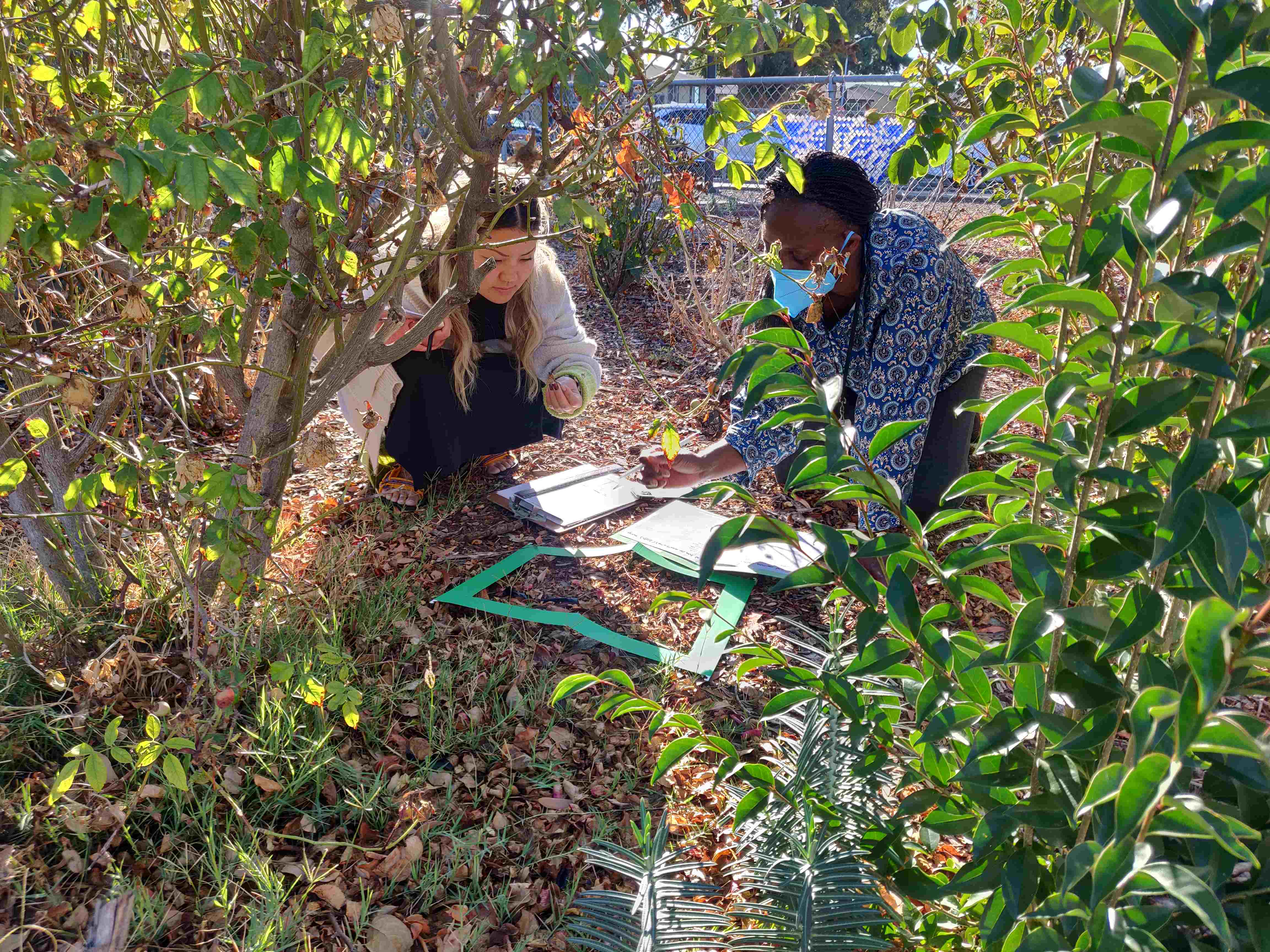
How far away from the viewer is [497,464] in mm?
3229

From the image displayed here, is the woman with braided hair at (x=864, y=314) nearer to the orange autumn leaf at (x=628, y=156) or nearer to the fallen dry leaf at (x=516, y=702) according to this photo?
the orange autumn leaf at (x=628, y=156)

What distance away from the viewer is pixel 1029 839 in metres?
0.87

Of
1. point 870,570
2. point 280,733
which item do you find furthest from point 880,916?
point 870,570

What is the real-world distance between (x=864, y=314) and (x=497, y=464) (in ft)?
4.68

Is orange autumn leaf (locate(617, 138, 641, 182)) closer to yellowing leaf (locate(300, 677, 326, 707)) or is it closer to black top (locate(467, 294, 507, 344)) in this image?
yellowing leaf (locate(300, 677, 326, 707))

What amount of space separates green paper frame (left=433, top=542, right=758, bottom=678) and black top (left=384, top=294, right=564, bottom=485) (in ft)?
2.07

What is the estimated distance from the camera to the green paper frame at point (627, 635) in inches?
84.9

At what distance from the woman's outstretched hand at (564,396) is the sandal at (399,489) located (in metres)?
0.54

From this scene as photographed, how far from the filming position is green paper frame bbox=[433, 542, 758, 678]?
84.9 inches

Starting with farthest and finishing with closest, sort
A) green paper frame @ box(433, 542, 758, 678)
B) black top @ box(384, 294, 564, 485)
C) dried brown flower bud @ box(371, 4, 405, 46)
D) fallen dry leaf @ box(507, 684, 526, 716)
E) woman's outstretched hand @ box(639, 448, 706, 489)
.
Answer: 1. black top @ box(384, 294, 564, 485)
2. woman's outstretched hand @ box(639, 448, 706, 489)
3. green paper frame @ box(433, 542, 758, 678)
4. fallen dry leaf @ box(507, 684, 526, 716)
5. dried brown flower bud @ box(371, 4, 405, 46)

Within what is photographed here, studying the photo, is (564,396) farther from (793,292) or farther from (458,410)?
(793,292)

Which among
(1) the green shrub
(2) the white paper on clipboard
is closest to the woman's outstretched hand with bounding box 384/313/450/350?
(2) the white paper on clipboard

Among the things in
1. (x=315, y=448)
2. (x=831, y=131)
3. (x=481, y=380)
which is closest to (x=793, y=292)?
(x=481, y=380)

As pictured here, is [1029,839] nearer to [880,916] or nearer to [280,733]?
[880,916]
